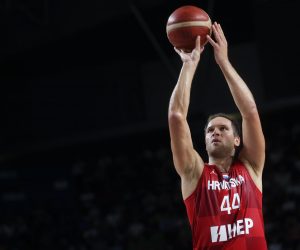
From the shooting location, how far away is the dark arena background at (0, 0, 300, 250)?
499 inches

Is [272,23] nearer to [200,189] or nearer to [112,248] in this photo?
[112,248]

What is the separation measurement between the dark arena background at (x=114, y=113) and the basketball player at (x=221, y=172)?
25.1 feet

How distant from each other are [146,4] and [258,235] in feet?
31.0

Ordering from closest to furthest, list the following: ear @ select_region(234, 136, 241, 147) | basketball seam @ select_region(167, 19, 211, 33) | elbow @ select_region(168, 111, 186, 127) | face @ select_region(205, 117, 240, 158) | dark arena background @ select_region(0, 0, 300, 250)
Answer: elbow @ select_region(168, 111, 186, 127) → face @ select_region(205, 117, 240, 158) → ear @ select_region(234, 136, 241, 147) → basketball seam @ select_region(167, 19, 211, 33) → dark arena background @ select_region(0, 0, 300, 250)

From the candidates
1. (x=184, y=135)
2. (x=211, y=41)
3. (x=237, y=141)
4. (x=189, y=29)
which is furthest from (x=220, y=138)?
(x=189, y=29)

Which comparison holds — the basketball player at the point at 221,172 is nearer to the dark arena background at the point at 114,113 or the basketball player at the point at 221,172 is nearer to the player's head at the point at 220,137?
the player's head at the point at 220,137

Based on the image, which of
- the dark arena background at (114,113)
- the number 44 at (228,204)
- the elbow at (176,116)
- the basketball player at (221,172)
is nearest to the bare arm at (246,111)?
the basketball player at (221,172)

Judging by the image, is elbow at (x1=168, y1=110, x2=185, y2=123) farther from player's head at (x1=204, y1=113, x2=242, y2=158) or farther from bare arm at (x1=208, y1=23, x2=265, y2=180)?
bare arm at (x1=208, y1=23, x2=265, y2=180)

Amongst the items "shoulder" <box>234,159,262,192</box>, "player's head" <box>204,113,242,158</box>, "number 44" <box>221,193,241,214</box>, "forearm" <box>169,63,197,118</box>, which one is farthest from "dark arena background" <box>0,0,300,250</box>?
"forearm" <box>169,63,197,118</box>

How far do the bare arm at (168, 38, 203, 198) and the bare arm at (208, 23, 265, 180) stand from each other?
0.67 feet

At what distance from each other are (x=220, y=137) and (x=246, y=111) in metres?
0.25

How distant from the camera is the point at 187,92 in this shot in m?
4.27

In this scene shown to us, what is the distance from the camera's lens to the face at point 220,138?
174 inches

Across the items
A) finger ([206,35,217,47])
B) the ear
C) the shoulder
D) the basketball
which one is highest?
the basketball
